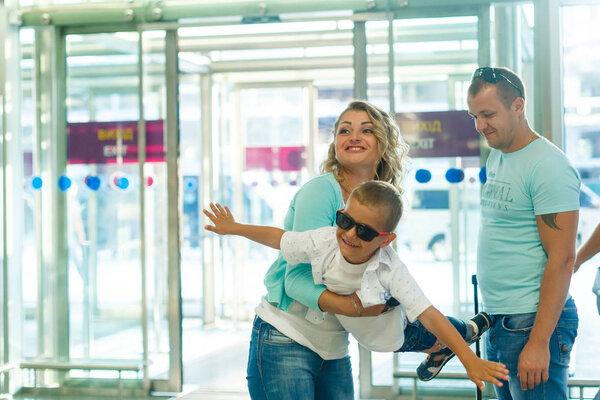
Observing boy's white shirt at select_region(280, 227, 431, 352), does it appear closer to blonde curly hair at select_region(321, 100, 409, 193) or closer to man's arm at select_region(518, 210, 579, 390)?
blonde curly hair at select_region(321, 100, 409, 193)

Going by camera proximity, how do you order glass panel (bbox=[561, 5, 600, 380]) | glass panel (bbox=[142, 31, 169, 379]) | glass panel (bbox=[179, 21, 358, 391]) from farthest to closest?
glass panel (bbox=[179, 21, 358, 391])
glass panel (bbox=[142, 31, 169, 379])
glass panel (bbox=[561, 5, 600, 380])

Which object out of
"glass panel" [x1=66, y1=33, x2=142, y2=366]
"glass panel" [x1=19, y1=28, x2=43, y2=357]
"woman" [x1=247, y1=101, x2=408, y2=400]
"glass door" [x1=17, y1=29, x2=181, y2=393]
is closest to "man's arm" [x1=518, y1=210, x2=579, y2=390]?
"woman" [x1=247, y1=101, x2=408, y2=400]

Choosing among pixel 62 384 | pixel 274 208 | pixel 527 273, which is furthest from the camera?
pixel 274 208

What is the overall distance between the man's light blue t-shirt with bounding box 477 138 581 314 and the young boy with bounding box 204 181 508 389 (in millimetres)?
351

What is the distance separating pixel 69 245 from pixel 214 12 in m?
1.87

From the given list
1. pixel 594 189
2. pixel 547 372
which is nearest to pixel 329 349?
pixel 547 372

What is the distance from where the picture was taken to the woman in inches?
69.7

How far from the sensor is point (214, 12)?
437 cm

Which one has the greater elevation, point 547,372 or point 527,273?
point 527,273

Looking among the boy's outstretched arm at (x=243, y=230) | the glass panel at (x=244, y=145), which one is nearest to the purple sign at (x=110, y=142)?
the glass panel at (x=244, y=145)

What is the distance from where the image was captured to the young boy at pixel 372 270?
169cm

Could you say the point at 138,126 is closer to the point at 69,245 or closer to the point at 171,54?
the point at 171,54

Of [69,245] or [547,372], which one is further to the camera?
[69,245]

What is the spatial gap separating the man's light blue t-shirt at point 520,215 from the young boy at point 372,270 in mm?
351
